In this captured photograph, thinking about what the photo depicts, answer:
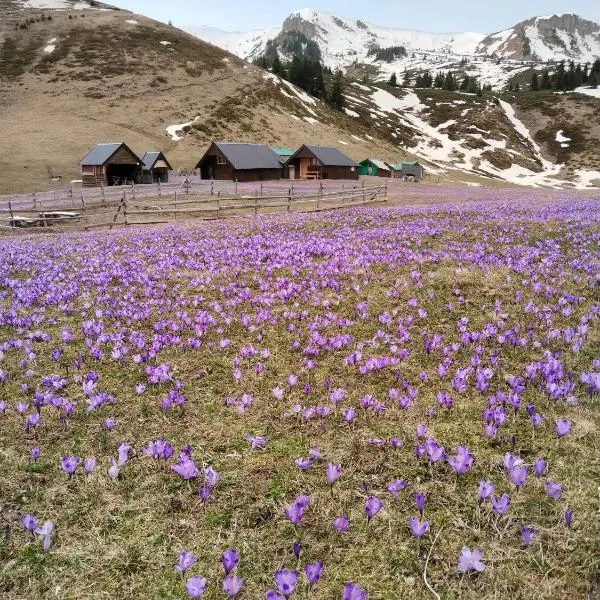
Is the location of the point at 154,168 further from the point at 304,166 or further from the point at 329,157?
the point at 329,157

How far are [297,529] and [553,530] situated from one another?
6.32 feet

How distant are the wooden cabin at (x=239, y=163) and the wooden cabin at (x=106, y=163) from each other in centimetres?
1179

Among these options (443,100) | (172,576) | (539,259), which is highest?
(443,100)

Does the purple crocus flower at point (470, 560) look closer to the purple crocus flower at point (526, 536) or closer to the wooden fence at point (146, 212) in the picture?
the purple crocus flower at point (526, 536)

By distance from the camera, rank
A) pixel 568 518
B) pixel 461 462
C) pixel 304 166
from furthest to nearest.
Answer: pixel 304 166, pixel 461 462, pixel 568 518

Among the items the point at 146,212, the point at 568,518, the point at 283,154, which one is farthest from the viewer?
the point at 283,154

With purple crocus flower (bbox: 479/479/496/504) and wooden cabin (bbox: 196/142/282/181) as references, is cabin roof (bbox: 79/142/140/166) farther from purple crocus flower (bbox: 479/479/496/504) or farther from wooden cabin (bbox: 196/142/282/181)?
purple crocus flower (bbox: 479/479/496/504)

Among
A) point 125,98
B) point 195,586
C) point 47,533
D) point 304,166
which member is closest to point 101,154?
point 304,166

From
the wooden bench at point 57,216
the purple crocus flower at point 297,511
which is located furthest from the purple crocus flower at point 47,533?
the wooden bench at point 57,216

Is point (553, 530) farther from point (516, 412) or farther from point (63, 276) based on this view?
point (63, 276)

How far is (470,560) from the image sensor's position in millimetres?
2955

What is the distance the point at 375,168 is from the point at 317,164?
20.1 meters

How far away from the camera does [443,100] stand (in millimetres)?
167000

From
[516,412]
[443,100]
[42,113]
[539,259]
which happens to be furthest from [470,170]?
[516,412]
